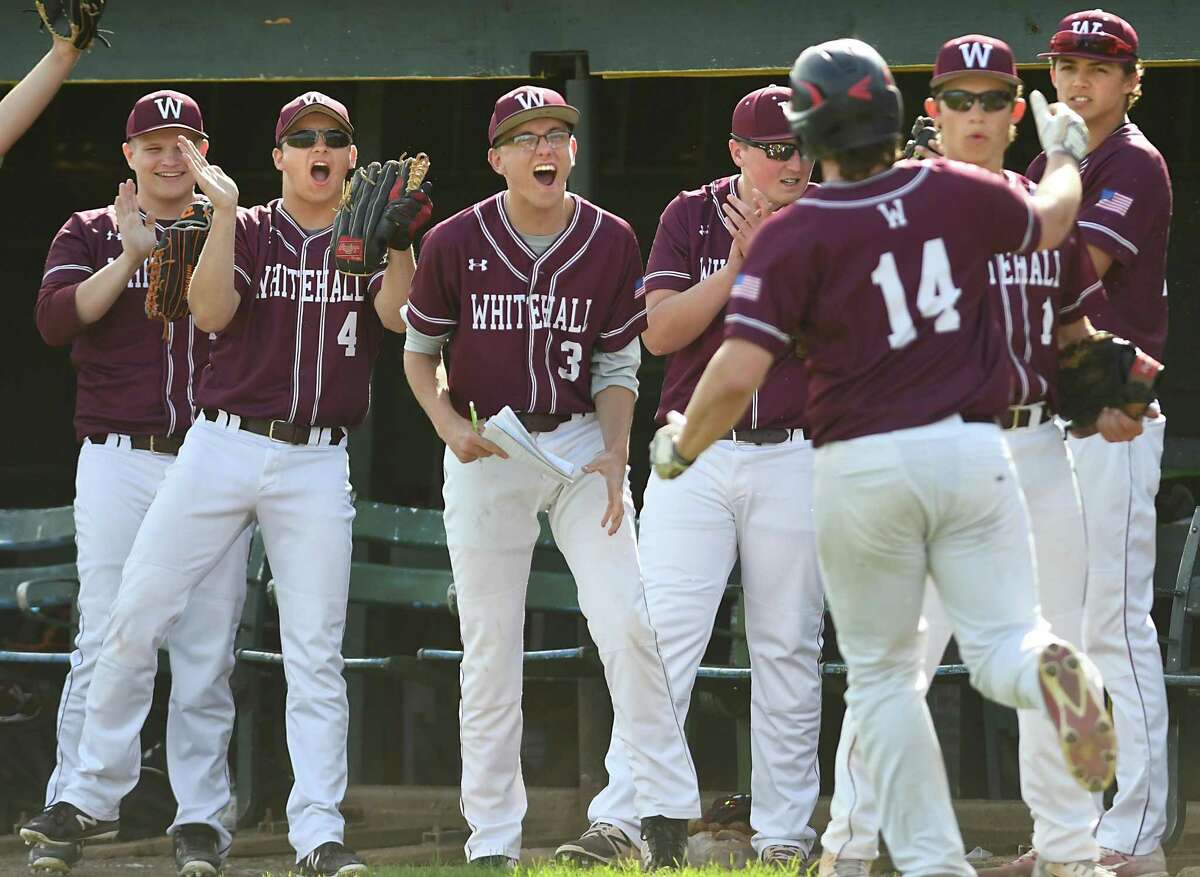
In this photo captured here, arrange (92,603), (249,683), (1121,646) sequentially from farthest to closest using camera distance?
1. (249,683)
2. (92,603)
3. (1121,646)

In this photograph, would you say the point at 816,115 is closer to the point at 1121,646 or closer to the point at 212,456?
the point at 1121,646

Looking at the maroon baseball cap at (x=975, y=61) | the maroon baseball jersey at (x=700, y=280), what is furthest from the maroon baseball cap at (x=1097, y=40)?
the maroon baseball jersey at (x=700, y=280)

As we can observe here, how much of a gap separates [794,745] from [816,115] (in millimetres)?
2007

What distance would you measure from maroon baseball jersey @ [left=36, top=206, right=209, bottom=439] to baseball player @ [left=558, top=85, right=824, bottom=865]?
4.81 ft

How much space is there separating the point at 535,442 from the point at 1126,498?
1.54m

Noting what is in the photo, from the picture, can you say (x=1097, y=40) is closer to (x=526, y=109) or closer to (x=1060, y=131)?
(x=1060, y=131)

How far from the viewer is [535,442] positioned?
200 inches

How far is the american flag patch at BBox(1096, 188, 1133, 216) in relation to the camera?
480 cm

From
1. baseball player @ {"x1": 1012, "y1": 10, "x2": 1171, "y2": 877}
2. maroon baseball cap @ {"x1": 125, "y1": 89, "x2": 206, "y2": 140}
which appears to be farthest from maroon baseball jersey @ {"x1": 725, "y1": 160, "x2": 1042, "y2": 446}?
maroon baseball cap @ {"x1": 125, "y1": 89, "x2": 206, "y2": 140}

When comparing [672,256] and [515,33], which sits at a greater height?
[515,33]

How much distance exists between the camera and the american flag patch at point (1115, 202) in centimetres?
480

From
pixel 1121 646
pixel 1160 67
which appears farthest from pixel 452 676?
pixel 1160 67

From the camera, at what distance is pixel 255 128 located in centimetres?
795

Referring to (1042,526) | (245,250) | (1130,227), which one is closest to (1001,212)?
(1042,526)
